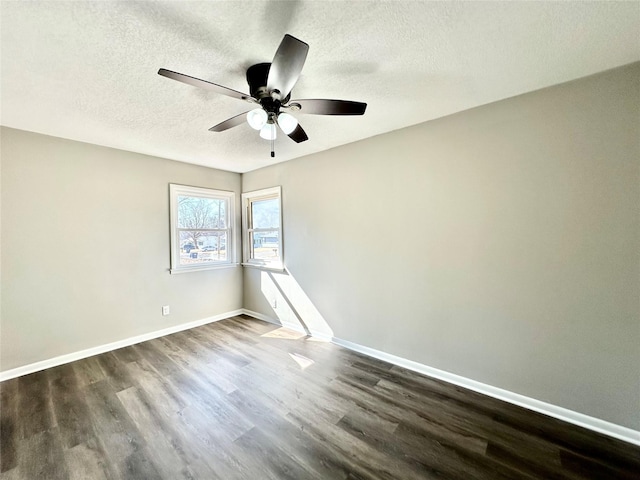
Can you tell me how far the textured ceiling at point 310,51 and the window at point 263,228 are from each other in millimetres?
1796

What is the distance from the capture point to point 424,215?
2465 mm

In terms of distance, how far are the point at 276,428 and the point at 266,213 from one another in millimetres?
3024

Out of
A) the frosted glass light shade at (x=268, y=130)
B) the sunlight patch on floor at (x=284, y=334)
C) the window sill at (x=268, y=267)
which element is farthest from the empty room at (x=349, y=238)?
the window sill at (x=268, y=267)

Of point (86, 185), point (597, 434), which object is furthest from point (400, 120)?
point (86, 185)

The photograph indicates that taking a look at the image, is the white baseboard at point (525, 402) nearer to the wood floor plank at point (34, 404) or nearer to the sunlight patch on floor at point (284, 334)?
the sunlight patch on floor at point (284, 334)

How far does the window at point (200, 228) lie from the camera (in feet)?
11.9

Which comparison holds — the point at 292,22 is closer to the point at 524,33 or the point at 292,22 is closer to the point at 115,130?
Result: the point at 524,33

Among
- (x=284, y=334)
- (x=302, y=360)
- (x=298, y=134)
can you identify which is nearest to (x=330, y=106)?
(x=298, y=134)

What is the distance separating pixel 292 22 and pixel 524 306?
8.27 feet

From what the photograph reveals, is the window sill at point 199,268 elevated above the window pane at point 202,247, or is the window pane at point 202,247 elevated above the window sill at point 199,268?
the window pane at point 202,247

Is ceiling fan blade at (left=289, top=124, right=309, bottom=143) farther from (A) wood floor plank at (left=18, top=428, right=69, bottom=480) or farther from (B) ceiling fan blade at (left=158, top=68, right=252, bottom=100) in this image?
(A) wood floor plank at (left=18, top=428, right=69, bottom=480)

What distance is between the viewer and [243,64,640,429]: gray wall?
1.68 metres

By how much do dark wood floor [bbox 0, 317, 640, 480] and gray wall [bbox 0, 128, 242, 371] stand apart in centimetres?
48

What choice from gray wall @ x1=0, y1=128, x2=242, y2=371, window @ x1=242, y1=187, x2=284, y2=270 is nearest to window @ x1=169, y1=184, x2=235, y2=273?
gray wall @ x1=0, y1=128, x2=242, y2=371
